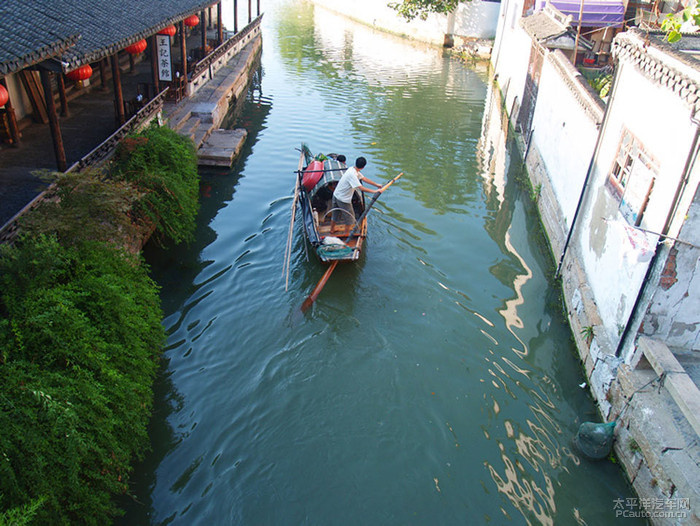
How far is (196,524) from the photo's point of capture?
5.66 metres

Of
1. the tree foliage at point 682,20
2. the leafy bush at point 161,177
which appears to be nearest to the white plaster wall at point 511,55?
the tree foliage at point 682,20

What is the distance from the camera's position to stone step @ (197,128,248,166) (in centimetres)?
1484

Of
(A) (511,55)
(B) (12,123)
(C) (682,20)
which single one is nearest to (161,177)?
(B) (12,123)

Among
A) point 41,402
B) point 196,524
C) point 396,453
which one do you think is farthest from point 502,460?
point 41,402

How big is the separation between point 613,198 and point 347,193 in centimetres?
501

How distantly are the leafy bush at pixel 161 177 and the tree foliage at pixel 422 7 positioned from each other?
28395 millimetres

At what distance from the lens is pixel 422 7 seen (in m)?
34.9

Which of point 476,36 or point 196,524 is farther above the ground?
point 476,36

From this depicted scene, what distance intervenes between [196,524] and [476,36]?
1428 inches

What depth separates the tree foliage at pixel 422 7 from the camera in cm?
3384

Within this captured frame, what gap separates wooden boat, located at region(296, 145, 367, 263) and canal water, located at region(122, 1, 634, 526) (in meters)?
0.66

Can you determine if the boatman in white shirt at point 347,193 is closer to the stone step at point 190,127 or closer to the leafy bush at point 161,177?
the leafy bush at point 161,177

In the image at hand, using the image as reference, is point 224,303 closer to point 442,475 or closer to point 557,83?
point 442,475

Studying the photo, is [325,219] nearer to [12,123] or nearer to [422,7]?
[12,123]
